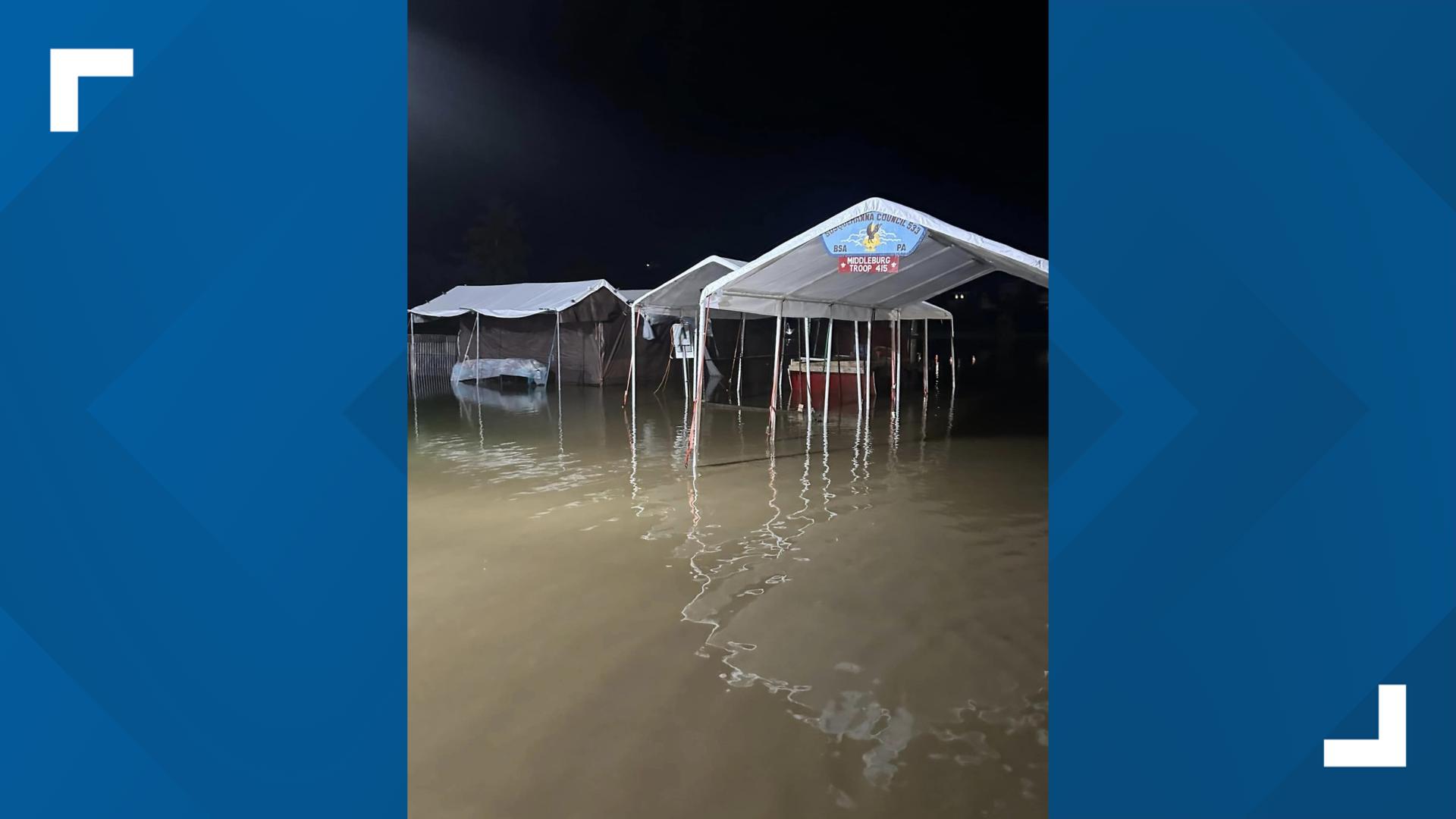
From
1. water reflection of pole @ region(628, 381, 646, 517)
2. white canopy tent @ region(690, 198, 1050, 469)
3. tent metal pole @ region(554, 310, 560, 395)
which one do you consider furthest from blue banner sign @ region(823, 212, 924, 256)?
tent metal pole @ region(554, 310, 560, 395)

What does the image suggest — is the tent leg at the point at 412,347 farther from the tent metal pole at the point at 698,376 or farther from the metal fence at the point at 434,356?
the tent metal pole at the point at 698,376

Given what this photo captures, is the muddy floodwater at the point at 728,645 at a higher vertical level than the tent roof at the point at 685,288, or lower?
lower

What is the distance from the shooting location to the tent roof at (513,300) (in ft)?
65.2

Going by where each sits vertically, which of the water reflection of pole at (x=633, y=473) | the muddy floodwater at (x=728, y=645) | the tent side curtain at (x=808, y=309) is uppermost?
the tent side curtain at (x=808, y=309)

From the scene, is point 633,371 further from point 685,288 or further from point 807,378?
point 807,378

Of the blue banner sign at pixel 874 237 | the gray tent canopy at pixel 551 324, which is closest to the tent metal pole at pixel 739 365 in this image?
the gray tent canopy at pixel 551 324

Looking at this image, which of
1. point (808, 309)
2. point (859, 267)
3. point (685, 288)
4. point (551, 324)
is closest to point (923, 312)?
point (685, 288)

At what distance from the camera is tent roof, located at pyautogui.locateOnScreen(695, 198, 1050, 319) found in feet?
25.9

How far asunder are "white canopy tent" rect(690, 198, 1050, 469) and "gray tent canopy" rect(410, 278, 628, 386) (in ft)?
29.4

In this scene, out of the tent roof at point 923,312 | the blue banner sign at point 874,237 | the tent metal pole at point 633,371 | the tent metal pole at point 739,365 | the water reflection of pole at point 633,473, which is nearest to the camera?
the water reflection of pole at point 633,473

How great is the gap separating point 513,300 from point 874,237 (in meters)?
14.7
